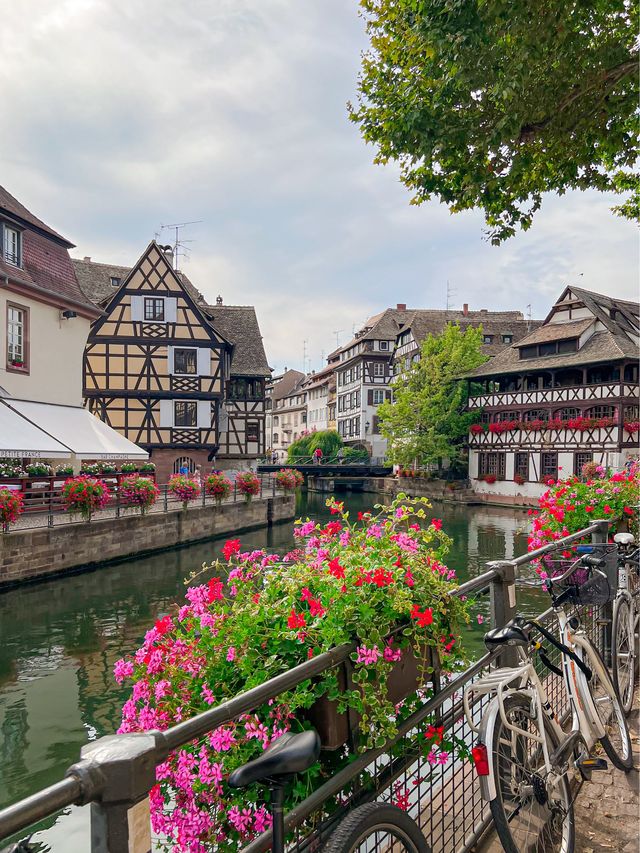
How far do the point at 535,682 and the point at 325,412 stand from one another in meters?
75.6

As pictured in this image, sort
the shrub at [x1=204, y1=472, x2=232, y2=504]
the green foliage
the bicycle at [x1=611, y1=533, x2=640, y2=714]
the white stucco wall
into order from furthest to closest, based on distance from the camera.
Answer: the green foliage < the shrub at [x1=204, y1=472, x2=232, y2=504] < the white stucco wall < the bicycle at [x1=611, y1=533, x2=640, y2=714]

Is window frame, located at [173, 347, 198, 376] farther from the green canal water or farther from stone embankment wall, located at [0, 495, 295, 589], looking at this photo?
the green canal water

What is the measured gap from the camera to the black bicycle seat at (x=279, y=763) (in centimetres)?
174

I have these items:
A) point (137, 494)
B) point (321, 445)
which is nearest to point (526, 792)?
point (137, 494)

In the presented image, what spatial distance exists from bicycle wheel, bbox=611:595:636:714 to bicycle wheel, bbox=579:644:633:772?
0.56 meters

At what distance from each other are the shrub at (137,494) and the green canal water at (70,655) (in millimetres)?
1793

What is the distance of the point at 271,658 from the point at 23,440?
17257mm

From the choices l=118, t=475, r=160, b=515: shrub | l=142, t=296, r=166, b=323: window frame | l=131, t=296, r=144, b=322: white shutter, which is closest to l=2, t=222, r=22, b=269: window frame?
l=118, t=475, r=160, b=515: shrub

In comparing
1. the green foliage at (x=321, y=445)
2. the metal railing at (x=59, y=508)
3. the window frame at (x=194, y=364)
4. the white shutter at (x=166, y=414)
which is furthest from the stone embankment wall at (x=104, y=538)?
the green foliage at (x=321, y=445)

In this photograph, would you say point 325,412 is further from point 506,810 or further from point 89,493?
point 506,810

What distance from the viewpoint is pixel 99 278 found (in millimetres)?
38781

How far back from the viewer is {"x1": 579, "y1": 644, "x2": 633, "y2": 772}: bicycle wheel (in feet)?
12.1

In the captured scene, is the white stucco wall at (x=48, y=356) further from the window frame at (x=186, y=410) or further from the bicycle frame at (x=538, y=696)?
the bicycle frame at (x=538, y=696)

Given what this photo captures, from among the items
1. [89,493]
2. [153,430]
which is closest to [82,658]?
[89,493]
